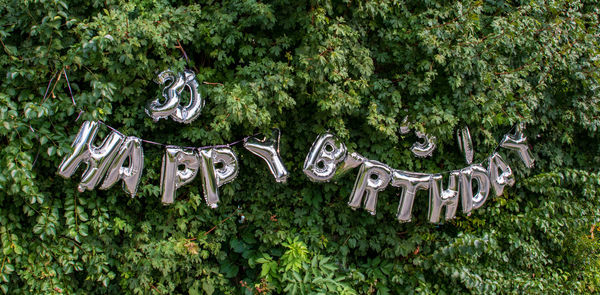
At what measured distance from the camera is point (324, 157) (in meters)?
3.41

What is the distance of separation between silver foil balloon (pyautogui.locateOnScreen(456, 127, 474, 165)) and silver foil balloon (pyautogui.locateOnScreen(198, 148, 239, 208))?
2050mm

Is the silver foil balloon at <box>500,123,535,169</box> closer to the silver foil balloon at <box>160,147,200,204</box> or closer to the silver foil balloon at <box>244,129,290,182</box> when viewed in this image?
the silver foil balloon at <box>244,129,290,182</box>

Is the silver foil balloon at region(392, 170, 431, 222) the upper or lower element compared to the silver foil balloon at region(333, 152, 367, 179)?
lower

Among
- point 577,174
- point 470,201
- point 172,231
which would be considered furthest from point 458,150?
point 172,231

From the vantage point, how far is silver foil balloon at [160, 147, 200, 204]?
10.1 ft

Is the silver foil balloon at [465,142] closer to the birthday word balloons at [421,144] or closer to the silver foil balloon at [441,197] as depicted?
the silver foil balloon at [441,197]

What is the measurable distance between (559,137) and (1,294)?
5248 millimetres

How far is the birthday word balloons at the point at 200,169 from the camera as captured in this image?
309cm

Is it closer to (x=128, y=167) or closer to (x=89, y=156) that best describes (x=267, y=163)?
(x=128, y=167)

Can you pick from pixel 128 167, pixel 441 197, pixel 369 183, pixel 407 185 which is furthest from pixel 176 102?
pixel 441 197

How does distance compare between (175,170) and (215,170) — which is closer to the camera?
(175,170)

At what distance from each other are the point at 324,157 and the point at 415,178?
2.76ft

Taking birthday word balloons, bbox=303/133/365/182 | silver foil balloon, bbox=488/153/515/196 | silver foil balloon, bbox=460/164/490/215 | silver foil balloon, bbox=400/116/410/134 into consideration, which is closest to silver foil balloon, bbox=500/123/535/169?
silver foil balloon, bbox=488/153/515/196

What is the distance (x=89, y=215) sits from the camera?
3.10 meters
